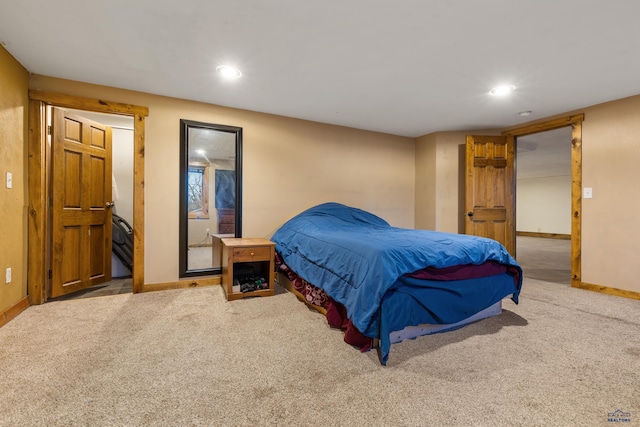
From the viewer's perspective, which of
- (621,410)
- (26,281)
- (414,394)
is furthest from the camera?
(26,281)

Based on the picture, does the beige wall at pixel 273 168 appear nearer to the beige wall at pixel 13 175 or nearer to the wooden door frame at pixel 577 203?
the beige wall at pixel 13 175

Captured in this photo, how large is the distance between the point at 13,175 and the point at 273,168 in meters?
2.39

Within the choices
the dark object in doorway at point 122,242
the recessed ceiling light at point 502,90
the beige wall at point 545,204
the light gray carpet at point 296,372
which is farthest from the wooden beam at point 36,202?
the beige wall at point 545,204

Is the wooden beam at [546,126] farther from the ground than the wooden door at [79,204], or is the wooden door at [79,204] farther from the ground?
the wooden beam at [546,126]

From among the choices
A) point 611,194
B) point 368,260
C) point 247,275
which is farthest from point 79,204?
point 611,194

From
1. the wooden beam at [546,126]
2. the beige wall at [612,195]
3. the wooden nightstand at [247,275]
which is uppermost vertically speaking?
the wooden beam at [546,126]

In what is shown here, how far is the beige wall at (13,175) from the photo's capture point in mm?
2227

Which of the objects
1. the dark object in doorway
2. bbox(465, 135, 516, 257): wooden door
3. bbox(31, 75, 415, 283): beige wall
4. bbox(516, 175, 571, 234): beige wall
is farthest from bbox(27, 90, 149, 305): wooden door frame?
bbox(516, 175, 571, 234): beige wall

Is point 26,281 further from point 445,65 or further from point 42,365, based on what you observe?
point 445,65

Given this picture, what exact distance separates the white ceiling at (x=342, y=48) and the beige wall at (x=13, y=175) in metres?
0.22

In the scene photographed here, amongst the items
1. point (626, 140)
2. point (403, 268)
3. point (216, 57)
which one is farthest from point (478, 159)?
point (216, 57)

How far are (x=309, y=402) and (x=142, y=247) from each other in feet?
8.43

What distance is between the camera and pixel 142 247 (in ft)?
10.0

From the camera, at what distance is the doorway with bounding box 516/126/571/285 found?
4.79 m
